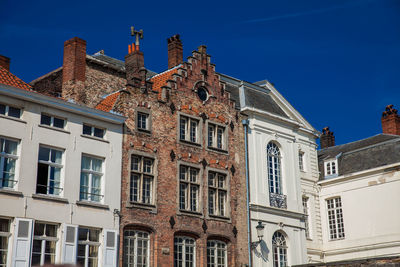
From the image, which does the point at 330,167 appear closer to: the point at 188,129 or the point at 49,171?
the point at 188,129

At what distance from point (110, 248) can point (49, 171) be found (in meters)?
3.47

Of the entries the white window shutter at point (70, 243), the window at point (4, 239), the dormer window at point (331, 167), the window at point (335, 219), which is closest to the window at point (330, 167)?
the dormer window at point (331, 167)

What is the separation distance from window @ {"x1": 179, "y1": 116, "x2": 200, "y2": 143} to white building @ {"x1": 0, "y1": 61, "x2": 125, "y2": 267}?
3338mm

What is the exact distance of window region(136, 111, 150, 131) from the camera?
23.7 metres

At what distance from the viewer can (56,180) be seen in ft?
68.0

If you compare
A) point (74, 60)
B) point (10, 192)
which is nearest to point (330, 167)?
point (74, 60)

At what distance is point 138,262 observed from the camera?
22.3 metres

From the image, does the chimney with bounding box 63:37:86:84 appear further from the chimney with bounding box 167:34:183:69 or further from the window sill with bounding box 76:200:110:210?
the window sill with bounding box 76:200:110:210

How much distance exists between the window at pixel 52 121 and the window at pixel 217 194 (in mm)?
7039

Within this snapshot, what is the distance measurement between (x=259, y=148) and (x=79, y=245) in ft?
35.0

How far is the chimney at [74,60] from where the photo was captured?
24.2 metres

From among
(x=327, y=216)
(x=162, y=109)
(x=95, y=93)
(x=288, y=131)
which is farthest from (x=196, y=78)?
(x=327, y=216)

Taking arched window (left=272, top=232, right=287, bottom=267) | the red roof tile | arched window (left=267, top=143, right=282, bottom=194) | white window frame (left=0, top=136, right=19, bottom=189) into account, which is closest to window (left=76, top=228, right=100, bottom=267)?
white window frame (left=0, top=136, right=19, bottom=189)

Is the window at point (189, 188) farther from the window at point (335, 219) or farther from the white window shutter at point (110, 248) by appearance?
the window at point (335, 219)
